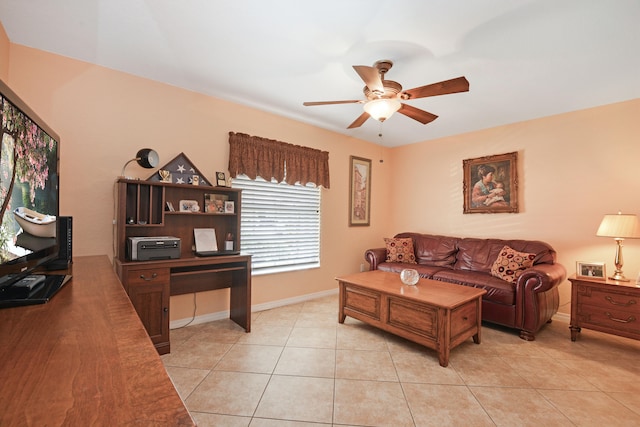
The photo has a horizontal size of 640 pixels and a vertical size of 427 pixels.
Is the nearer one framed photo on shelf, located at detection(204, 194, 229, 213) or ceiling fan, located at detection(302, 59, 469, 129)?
ceiling fan, located at detection(302, 59, 469, 129)

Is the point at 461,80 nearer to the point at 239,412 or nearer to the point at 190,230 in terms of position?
the point at 239,412

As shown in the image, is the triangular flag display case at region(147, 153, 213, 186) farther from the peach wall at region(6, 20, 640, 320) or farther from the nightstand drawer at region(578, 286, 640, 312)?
the nightstand drawer at region(578, 286, 640, 312)

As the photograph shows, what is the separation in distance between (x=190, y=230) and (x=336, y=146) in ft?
8.32

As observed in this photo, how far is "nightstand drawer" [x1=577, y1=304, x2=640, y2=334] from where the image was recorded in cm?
258

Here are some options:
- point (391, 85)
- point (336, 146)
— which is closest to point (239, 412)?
point (391, 85)

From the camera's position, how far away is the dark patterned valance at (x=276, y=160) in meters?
3.42

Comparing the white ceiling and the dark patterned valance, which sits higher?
the white ceiling

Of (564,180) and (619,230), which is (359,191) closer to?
(564,180)

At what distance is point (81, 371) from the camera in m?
0.62

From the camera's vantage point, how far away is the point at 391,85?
7.46 ft

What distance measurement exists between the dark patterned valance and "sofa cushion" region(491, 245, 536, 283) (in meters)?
2.45

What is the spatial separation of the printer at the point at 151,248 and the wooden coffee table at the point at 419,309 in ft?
5.74

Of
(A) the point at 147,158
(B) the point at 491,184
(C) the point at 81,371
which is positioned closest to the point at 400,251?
(B) the point at 491,184

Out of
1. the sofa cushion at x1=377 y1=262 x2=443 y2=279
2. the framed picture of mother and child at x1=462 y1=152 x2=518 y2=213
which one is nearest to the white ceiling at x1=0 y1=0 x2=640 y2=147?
the framed picture of mother and child at x1=462 y1=152 x2=518 y2=213
